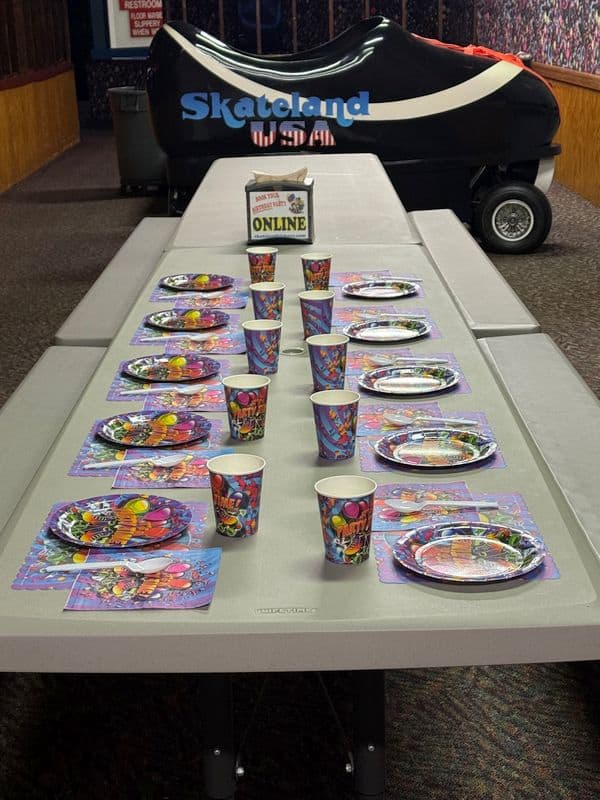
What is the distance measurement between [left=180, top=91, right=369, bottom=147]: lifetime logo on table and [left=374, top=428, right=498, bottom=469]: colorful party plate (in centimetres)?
407

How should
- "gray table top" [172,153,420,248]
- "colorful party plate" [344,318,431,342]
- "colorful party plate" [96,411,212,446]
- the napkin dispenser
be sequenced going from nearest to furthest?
"colorful party plate" [96,411,212,446] → "colorful party plate" [344,318,431,342] → the napkin dispenser → "gray table top" [172,153,420,248]

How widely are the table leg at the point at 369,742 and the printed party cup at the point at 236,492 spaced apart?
32 cm

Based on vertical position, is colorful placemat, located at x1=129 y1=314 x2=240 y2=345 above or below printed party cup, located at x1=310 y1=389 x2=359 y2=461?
below

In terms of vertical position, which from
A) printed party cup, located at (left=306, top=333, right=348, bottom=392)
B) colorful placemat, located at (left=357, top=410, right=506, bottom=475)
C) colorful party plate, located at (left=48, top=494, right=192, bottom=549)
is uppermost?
printed party cup, located at (left=306, top=333, right=348, bottom=392)

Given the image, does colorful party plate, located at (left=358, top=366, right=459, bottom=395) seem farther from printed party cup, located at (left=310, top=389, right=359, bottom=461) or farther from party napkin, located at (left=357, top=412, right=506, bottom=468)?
printed party cup, located at (left=310, top=389, right=359, bottom=461)

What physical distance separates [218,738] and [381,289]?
125 cm

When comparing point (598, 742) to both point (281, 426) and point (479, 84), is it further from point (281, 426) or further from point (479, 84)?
point (479, 84)

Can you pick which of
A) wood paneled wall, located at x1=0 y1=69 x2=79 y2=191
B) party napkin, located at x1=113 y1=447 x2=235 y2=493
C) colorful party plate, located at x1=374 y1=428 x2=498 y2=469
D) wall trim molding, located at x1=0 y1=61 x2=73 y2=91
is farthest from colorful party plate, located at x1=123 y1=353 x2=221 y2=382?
wall trim molding, located at x1=0 y1=61 x2=73 y2=91

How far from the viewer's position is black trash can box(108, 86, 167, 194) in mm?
7066

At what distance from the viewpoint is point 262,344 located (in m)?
1.91

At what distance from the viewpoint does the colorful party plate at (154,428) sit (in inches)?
64.7

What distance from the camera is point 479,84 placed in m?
5.38

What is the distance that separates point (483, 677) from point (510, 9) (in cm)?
841

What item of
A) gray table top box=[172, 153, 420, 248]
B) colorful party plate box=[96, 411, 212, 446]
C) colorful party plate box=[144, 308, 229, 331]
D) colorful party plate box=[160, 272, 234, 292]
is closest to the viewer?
colorful party plate box=[96, 411, 212, 446]
